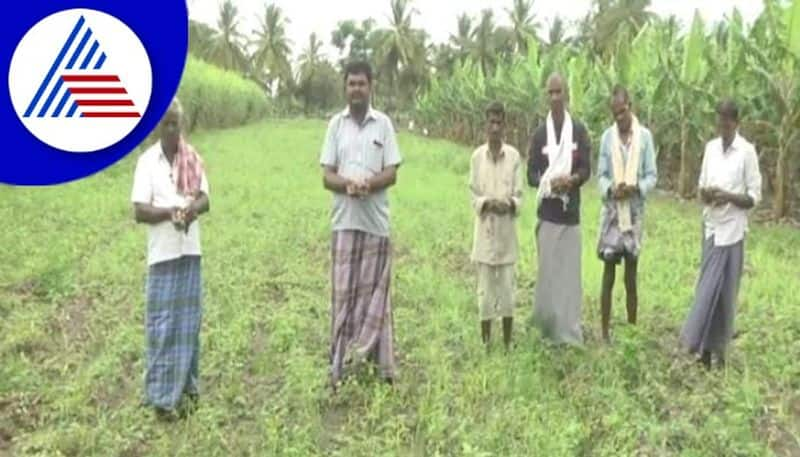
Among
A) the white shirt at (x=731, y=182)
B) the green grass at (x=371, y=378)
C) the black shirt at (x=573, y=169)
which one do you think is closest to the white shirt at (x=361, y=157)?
the green grass at (x=371, y=378)

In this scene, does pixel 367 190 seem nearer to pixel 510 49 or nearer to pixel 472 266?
pixel 472 266

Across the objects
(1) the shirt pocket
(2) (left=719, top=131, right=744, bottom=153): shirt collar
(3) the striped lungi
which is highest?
(2) (left=719, top=131, right=744, bottom=153): shirt collar

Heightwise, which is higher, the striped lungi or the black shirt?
the black shirt

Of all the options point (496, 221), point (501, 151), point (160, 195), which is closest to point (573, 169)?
point (501, 151)

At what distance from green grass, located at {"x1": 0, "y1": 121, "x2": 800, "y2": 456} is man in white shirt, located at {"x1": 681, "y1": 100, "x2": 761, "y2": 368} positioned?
0.22m

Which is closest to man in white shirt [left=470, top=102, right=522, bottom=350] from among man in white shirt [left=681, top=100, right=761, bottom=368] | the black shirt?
the black shirt

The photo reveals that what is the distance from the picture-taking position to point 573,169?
543 centimetres

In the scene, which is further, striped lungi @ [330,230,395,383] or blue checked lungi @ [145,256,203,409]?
striped lungi @ [330,230,395,383]

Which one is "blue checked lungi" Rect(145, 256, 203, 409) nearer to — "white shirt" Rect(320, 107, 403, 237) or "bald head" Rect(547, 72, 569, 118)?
"white shirt" Rect(320, 107, 403, 237)

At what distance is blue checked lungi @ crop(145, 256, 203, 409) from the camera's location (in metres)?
4.42

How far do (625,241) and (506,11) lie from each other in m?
43.8

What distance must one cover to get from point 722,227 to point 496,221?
53.1 inches

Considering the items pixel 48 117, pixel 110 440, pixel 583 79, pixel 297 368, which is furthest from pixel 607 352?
pixel 583 79

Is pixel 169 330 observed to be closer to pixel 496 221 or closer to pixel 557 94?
pixel 496 221
